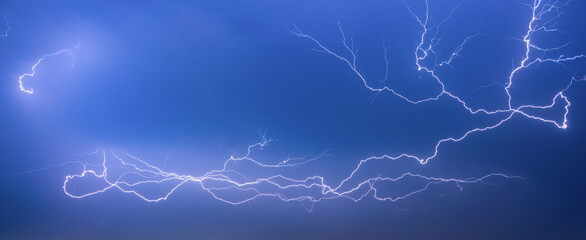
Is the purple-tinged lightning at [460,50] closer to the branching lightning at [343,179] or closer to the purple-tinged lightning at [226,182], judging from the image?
the branching lightning at [343,179]

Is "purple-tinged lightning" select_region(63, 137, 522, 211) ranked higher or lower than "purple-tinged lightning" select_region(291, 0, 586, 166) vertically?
lower

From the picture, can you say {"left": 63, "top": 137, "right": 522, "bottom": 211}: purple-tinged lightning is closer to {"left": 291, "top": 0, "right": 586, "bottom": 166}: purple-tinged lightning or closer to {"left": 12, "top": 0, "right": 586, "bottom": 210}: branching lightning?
{"left": 12, "top": 0, "right": 586, "bottom": 210}: branching lightning

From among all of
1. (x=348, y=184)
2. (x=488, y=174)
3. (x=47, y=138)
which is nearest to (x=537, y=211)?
(x=488, y=174)

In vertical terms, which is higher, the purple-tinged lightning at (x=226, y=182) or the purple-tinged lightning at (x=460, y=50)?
the purple-tinged lightning at (x=460, y=50)

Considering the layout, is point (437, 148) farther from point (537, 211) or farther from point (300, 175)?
point (300, 175)

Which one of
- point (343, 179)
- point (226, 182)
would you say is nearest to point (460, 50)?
point (343, 179)

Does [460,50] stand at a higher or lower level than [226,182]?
higher

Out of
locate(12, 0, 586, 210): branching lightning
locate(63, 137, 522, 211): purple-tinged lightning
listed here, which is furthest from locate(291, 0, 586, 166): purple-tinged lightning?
locate(63, 137, 522, 211): purple-tinged lightning

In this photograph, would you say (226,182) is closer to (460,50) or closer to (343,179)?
(343,179)

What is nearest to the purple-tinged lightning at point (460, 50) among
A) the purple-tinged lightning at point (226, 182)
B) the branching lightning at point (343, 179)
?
the branching lightning at point (343, 179)
